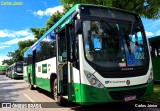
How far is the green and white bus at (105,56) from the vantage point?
7973mm

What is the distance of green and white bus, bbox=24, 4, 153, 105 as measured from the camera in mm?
7973

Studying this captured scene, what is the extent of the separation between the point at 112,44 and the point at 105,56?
488mm

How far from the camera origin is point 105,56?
819cm

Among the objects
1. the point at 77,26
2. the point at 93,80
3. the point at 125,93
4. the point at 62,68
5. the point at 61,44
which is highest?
the point at 77,26

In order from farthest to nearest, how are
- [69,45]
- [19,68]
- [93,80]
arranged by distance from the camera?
[19,68]
[69,45]
[93,80]

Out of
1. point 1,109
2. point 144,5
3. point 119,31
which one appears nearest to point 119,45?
point 119,31

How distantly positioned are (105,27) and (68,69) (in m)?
1.84

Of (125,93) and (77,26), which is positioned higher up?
(77,26)

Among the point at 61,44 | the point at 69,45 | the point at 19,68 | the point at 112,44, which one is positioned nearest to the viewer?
the point at 112,44

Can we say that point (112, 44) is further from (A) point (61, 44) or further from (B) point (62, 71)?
(A) point (61, 44)

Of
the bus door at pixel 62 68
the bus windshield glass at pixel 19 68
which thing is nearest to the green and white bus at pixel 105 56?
the bus door at pixel 62 68

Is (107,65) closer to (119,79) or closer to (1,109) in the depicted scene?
(119,79)

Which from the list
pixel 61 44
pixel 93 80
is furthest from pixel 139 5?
pixel 93 80

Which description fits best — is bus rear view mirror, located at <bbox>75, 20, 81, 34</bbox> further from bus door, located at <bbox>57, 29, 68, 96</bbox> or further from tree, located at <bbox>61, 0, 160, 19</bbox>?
tree, located at <bbox>61, 0, 160, 19</bbox>
